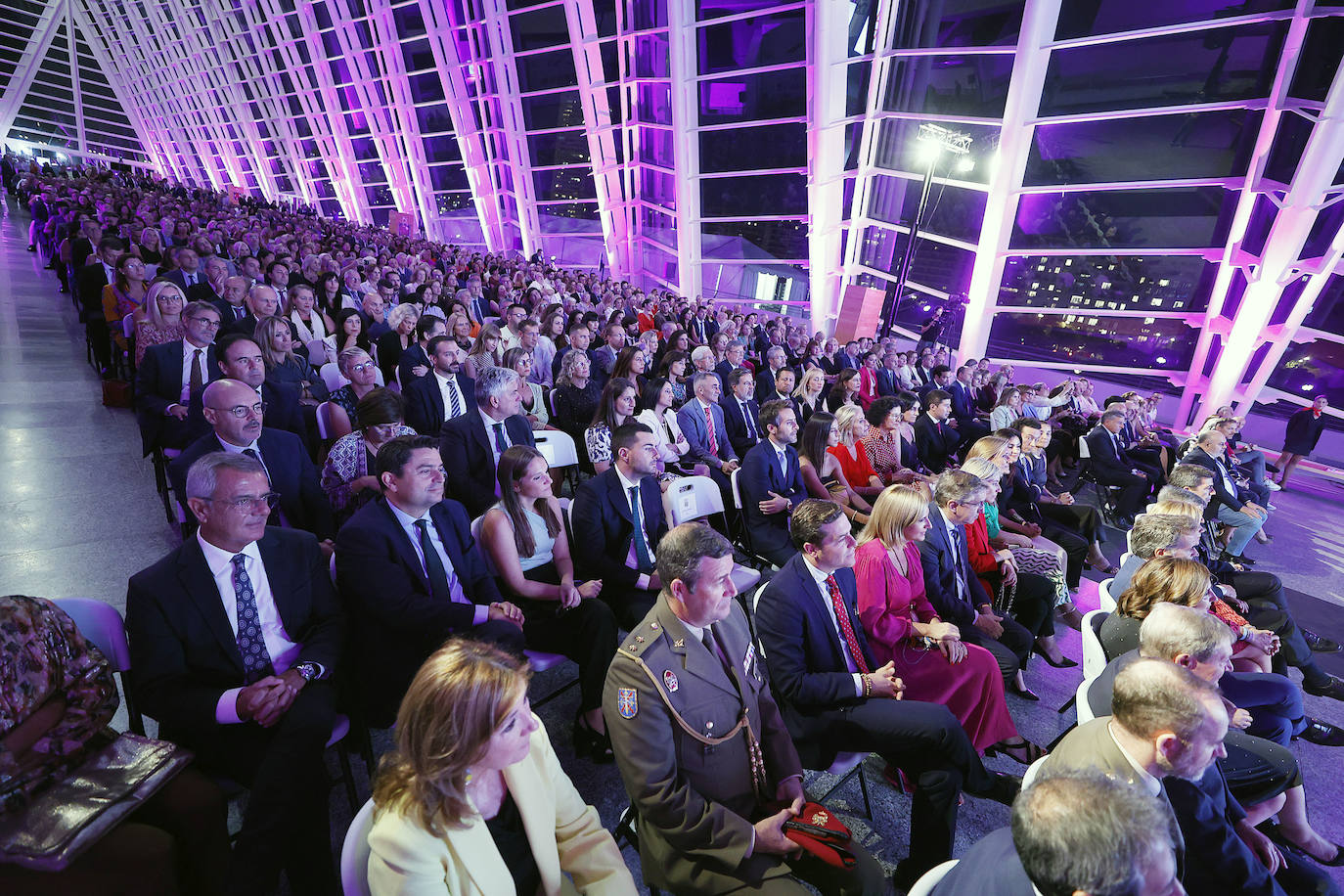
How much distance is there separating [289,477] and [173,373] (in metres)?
1.44

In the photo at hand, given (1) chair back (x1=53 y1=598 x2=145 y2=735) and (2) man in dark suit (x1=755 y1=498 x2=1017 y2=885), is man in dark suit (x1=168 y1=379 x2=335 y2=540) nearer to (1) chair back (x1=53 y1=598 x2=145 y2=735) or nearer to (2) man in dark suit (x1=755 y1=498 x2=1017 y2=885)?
(1) chair back (x1=53 y1=598 x2=145 y2=735)

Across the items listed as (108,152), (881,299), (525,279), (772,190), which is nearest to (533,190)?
(525,279)

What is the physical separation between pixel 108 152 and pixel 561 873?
181 ft

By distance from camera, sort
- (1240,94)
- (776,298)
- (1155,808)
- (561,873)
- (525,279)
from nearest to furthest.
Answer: (1155,808), (561,873), (1240,94), (525,279), (776,298)

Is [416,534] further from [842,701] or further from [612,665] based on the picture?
[842,701]

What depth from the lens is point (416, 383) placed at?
4.16 meters

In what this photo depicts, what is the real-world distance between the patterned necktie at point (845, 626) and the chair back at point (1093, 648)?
94cm

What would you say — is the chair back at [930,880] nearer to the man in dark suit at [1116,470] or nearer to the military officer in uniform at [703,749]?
the military officer in uniform at [703,749]

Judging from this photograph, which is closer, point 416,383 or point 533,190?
point 416,383

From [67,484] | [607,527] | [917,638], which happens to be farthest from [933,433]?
[67,484]

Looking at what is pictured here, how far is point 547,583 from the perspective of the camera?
2.84 metres

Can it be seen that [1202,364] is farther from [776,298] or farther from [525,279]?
[525,279]

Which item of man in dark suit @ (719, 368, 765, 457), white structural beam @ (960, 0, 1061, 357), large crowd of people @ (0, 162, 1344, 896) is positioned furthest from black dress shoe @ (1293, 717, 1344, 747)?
white structural beam @ (960, 0, 1061, 357)

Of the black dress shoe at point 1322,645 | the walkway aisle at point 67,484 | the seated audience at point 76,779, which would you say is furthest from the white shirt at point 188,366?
the black dress shoe at point 1322,645
